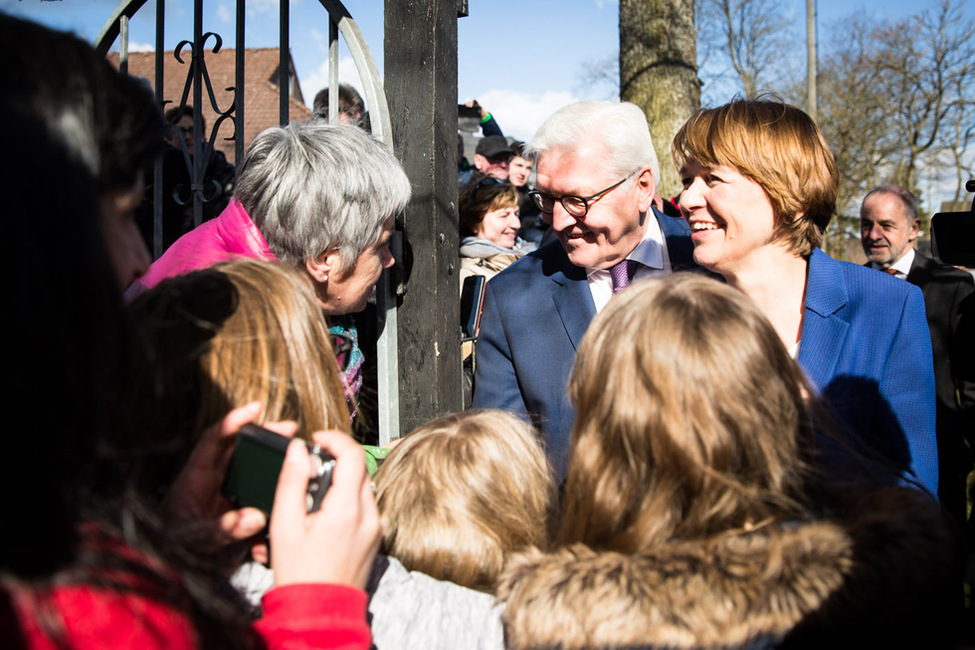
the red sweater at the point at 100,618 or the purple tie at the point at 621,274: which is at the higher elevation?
the purple tie at the point at 621,274

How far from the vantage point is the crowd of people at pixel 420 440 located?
74 centimetres

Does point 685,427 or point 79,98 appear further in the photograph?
point 685,427

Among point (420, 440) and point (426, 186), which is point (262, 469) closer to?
point (420, 440)

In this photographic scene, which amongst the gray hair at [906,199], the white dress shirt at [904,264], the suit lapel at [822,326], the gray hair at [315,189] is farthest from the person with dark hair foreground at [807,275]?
the gray hair at [906,199]

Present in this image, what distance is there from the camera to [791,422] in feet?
4.15

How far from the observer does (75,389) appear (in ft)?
2.40

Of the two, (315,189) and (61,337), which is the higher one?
(315,189)

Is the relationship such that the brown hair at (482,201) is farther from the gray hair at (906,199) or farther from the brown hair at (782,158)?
the gray hair at (906,199)

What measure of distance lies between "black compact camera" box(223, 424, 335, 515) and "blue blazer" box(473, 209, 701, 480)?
1.20 m

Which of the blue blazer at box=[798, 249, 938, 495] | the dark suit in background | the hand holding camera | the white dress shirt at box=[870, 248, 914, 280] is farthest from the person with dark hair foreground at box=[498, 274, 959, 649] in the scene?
the white dress shirt at box=[870, 248, 914, 280]

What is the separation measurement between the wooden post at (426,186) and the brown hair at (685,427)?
121 cm

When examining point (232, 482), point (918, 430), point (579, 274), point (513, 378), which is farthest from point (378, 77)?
point (918, 430)

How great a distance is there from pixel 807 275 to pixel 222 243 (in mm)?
1626

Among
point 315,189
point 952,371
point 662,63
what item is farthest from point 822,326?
point 662,63
